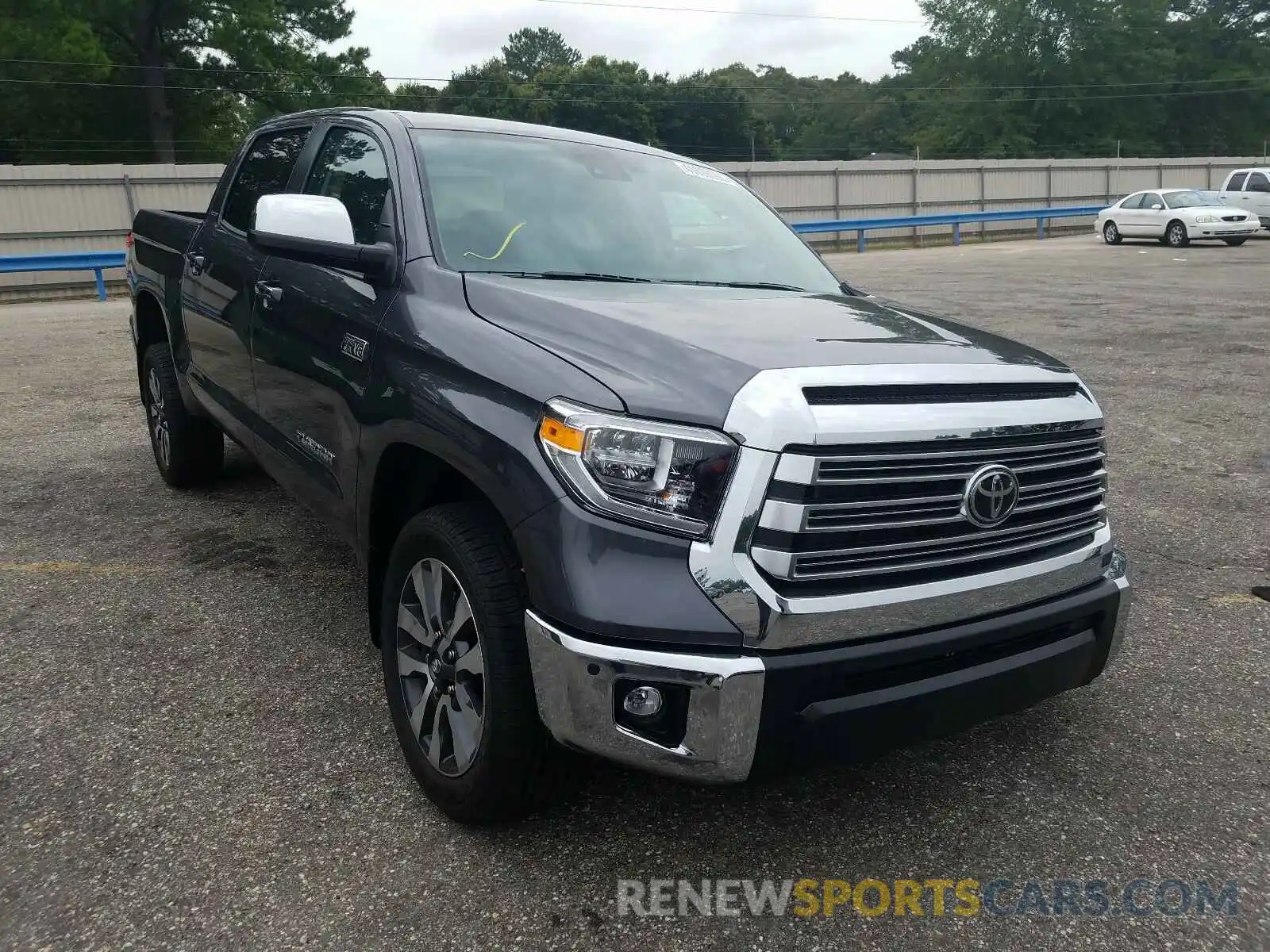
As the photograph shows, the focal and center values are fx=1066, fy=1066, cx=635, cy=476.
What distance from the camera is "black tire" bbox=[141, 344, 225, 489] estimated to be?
5398mm

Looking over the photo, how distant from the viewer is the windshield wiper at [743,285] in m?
3.40

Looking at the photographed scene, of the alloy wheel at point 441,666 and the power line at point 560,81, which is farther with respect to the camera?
the power line at point 560,81

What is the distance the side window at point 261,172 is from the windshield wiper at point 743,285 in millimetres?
1834

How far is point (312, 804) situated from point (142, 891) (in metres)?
0.47

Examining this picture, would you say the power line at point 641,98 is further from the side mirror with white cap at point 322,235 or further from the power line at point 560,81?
the side mirror with white cap at point 322,235

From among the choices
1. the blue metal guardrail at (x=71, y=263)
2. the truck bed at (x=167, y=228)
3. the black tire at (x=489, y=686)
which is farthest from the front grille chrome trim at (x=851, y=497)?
the blue metal guardrail at (x=71, y=263)

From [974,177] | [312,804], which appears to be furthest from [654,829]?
[974,177]

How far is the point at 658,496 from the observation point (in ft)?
7.39

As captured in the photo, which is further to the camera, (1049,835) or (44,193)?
(44,193)

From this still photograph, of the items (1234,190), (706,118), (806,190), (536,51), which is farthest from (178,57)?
(536,51)

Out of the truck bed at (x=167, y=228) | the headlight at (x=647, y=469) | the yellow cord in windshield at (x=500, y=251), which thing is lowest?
the headlight at (x=647, y=469)

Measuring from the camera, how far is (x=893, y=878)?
2516 mm

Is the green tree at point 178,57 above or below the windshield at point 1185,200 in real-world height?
above

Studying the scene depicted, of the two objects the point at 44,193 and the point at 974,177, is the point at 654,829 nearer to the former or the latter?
the point at 44,193
